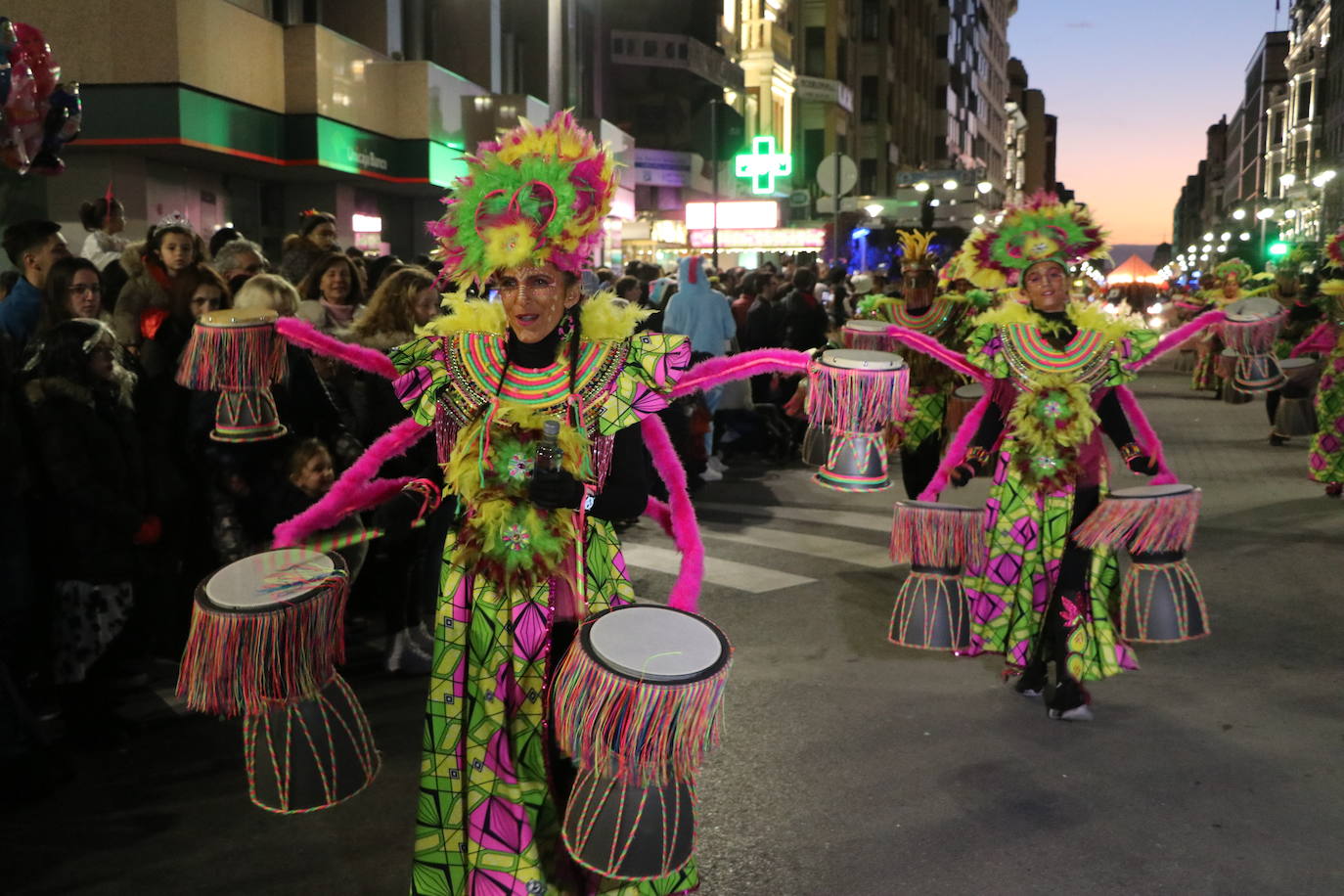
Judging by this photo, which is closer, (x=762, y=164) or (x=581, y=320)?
(x=581, y=320)

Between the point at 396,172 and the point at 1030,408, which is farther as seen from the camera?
the point at 396,172

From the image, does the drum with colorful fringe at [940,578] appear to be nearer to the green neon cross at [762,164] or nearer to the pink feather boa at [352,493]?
the pink feather boa at [352,493]

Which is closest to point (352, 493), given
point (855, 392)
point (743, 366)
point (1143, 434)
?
point (743, 366)

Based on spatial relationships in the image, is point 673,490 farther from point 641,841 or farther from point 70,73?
point 70,73

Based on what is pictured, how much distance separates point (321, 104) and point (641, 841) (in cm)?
1503

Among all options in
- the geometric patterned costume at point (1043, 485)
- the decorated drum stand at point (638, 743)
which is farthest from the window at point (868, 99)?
the decorated drum stand at point (638, 743)

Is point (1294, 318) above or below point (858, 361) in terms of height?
above

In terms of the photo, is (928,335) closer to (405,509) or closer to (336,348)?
(336,348)

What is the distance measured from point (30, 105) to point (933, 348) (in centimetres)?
383

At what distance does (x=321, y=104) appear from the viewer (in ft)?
53.2

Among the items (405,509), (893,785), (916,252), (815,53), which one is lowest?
(893,785)

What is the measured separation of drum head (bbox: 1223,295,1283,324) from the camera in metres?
6.02

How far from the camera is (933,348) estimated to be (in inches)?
225

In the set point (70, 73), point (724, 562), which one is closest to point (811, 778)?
point (724, 562)
